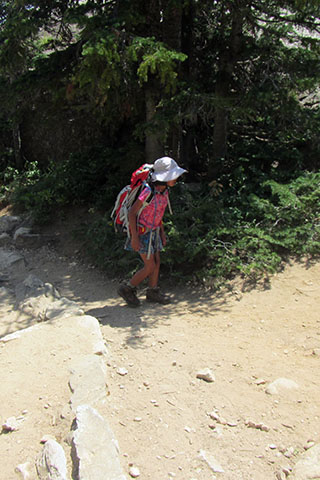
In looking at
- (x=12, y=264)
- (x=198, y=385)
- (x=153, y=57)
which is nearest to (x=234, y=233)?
(x=153, y=57)

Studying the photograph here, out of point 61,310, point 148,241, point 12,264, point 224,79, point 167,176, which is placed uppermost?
point 224,79

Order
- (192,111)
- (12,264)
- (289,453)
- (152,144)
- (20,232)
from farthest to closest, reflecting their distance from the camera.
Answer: (20,232) < (152,144) < (12,264) < (192,111) < (289,453)

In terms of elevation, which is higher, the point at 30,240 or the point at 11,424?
the point at 11,424

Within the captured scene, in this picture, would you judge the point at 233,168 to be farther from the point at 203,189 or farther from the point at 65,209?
the point at 65,209

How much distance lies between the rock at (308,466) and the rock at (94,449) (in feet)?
3.42

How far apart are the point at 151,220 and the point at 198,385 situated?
6.20 feet

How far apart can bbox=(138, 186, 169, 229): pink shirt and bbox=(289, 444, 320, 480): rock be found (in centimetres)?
269

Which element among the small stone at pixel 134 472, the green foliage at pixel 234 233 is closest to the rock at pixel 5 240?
the green foliage at pixel 234 233

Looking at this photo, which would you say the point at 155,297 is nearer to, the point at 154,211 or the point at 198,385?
the point at 154,211

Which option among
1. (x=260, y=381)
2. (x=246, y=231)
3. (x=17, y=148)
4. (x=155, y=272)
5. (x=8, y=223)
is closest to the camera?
(x=260, y=381)

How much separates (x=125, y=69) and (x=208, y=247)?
2857mm

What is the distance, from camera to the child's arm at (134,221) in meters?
4.46

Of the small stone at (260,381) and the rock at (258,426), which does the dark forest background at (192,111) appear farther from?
the rock at (258,426)

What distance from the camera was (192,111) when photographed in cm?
657
